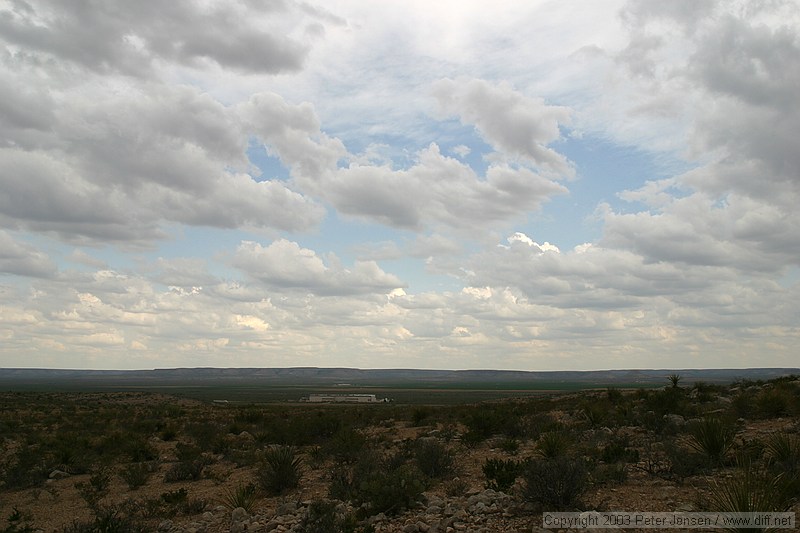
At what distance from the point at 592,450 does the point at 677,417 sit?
6.51m

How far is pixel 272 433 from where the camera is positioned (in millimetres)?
22984

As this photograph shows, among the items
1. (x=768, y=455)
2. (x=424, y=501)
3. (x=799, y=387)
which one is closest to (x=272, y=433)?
(x=424, y=501)

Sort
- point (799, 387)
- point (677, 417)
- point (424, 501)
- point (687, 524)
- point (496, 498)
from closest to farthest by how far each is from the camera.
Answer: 1. point (687, 524)
2. point (496, 498)
3. point (424, 501)
4. point (677, 417)
5. point (799, 387)

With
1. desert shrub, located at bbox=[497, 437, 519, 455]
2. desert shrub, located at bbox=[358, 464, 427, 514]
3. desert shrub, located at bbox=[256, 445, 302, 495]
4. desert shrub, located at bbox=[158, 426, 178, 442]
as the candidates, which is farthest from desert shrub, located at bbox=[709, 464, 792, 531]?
desert shrub, located at bbox=[158, 426, 178, 442]

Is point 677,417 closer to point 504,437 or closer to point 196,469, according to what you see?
point 504,437

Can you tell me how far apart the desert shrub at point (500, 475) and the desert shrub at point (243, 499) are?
17.1 ft

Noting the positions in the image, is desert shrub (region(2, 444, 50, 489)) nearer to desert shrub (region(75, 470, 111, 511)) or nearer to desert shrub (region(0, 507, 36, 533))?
desert shrub (region(75, 470, 111, 511))

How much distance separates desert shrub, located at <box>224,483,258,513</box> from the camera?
11.9m

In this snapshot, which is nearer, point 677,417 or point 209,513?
point 209,513

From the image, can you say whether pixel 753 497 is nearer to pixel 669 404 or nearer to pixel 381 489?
pixel 381 489

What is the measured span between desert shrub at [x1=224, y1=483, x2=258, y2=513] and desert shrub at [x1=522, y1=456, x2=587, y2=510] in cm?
616

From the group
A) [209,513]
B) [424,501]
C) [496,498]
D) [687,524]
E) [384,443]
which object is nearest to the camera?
[687,524]

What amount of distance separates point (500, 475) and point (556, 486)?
86.4 inches

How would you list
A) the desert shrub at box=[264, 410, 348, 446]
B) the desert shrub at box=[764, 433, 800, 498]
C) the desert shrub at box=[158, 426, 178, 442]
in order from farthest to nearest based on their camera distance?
the desert shrub at box=[158, 426, 178, 442] → the desert shrub at box=[264, 410, 348, 446] → the desert shrub at box=[764, 433, 800, 498]
